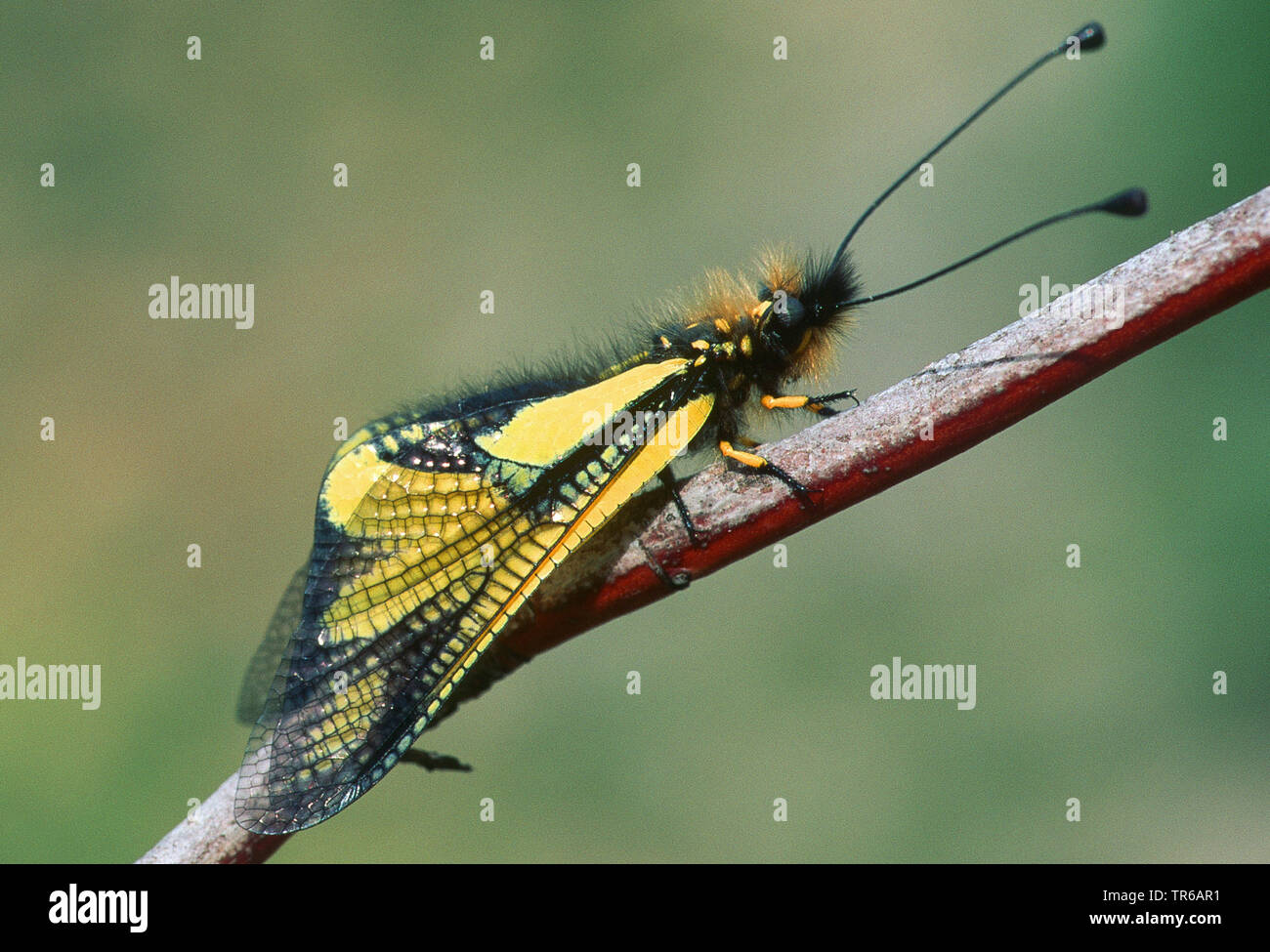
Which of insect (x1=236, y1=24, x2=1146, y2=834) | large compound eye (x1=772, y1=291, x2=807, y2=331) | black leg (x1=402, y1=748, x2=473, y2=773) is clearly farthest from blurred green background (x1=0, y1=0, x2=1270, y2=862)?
black leg (x1=402, y1=748, x2=473, y2=773)

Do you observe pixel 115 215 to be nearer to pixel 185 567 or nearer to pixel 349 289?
pixel 349 289

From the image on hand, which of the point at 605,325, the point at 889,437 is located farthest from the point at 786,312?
the point at 605,325

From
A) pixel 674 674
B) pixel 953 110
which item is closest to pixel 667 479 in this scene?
pixel 674 674

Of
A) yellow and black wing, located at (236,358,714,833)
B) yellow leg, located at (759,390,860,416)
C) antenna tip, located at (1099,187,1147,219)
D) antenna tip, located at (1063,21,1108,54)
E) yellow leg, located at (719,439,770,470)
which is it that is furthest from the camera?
yellow leg, located at (759,390,860,416)

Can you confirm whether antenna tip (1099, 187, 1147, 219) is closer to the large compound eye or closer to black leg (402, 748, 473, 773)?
the large compound eye

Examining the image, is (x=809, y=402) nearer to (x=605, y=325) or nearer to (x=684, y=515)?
(x=684, y=515)

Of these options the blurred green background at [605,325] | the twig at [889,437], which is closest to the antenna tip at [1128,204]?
the twig at [889,437]
